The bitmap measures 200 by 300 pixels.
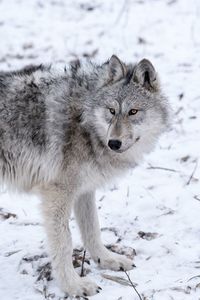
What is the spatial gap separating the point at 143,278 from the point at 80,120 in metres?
1.46

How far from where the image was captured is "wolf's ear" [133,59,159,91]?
199 inches

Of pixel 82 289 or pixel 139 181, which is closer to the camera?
pixel 82 289

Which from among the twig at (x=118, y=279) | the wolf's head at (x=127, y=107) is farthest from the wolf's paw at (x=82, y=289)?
the wolf's head at (x=127, y=107)

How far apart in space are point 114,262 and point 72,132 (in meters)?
1.31

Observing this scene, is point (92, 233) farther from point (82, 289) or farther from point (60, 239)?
point (82, 289)

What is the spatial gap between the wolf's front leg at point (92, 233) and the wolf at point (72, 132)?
0.14ft

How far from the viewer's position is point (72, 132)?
16.5ft

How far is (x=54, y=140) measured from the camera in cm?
504

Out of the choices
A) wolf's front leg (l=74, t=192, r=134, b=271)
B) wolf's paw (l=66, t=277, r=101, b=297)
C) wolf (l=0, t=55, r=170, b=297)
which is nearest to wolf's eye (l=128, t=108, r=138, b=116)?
wolf (l=0, t=55, r=170, b=297)

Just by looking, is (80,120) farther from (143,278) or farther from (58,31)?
(58,31)

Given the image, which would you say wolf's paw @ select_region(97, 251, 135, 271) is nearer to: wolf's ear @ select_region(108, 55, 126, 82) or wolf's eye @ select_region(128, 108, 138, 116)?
wolf's eye @ select_region(128, 108, 138, 116)

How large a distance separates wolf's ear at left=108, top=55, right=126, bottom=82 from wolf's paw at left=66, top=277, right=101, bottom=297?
1.79m

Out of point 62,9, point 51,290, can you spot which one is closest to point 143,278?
point 51,290

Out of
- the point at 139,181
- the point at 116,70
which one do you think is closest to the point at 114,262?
the point at 139,181
